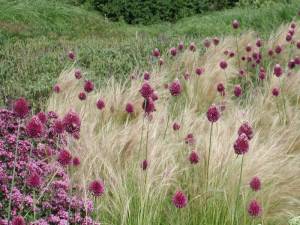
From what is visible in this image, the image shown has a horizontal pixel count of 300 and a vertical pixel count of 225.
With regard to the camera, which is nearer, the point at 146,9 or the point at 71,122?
the point at 71,122

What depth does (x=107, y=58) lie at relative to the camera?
313 inches

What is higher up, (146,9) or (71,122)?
(146,9)

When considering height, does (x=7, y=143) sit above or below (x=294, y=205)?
above

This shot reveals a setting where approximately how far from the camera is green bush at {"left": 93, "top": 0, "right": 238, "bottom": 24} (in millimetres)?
14516

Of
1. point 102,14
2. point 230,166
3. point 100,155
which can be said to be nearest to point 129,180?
point 100,155

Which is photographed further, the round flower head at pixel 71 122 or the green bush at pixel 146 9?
the green bush at pixel 146 9

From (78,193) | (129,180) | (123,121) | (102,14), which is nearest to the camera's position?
(78,193)

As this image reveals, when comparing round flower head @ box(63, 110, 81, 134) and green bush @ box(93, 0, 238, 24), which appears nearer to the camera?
round flower head @ box(63, 110, 81, 134)

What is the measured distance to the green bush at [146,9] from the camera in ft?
47.6

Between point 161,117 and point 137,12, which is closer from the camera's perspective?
point 161,117

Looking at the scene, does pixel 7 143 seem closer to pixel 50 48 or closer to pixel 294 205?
pixel 294 205

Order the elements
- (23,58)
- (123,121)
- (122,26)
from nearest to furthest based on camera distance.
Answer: (123,121)
(23,58)
(122,26)

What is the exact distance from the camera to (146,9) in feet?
47.6

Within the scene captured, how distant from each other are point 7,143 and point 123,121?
5.77 feet
